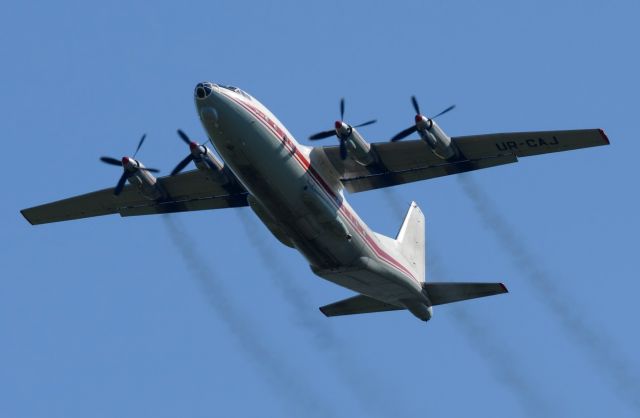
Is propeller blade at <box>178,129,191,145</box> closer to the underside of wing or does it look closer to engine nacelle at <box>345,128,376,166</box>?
engine nacelle at <box>345,128,376,166</box>

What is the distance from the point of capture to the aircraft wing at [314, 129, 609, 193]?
145ft

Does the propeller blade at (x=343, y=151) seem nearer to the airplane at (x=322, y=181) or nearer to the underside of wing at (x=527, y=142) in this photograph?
the airplane at (x=322, y=181)

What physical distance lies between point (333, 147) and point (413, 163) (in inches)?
124

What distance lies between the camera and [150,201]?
50.2 meters

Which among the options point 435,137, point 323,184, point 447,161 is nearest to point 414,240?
point 447,161

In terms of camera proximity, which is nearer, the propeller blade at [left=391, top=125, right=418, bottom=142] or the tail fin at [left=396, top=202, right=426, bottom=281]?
the propeller blade at [left=391, top=125, right=418, bottom=142]

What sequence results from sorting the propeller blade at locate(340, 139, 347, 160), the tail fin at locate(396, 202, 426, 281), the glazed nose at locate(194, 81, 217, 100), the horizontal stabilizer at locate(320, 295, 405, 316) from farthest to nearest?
the tail fin at locate(396, 202, 426, 281), the horizontal stabilizer at locate(320, 295, 405, 316), the propeller blade at locate(340, 139, 347, 160), the glazed nose at locate(194, 81, 217, 100)

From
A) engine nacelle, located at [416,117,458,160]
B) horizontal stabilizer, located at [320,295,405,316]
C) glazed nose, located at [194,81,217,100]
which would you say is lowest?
horizontal stabilizer, located at [320,295,405,316]

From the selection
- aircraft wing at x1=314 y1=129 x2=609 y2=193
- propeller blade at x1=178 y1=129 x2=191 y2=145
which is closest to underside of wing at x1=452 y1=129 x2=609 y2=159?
aircraft wing at x1=314 y1=129 x2=609 y2=193

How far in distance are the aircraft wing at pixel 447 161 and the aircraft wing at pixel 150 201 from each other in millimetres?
4588

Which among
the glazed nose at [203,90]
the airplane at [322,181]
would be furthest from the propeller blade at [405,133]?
the glazed nose at [203,90]

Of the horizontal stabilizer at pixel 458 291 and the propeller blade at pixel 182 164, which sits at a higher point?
the propeller blade at pixel 182 164

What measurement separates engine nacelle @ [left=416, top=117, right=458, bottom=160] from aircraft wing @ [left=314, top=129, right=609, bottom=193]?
59 centimetres

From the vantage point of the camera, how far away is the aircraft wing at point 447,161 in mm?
44250
